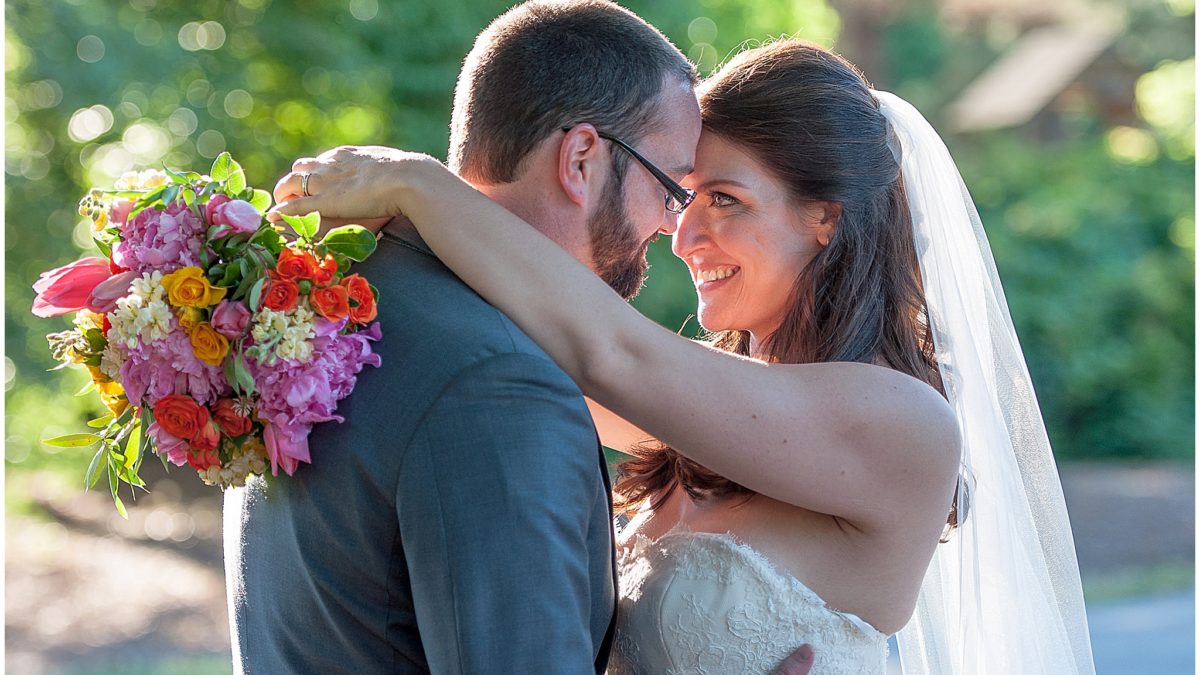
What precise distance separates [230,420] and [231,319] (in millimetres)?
181

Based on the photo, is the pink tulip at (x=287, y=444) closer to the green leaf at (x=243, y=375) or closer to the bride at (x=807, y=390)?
the green leaf at (x=243, y=375)

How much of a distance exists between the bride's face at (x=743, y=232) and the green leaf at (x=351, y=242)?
1.05 m

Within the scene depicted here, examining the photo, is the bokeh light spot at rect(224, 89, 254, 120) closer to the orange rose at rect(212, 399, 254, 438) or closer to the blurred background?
the blurred background

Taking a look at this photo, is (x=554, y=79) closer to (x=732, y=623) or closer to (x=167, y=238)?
(x=167, y=238)

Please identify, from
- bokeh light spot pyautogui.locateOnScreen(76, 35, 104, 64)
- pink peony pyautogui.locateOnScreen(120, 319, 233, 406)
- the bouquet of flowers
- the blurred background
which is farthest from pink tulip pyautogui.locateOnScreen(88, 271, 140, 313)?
bokeh light spot pyautogui.locateOnScreen(76, 35, 104, 64)

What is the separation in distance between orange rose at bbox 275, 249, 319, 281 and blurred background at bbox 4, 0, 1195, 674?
1541 millimetres


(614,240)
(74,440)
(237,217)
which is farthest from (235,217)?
(614,240)

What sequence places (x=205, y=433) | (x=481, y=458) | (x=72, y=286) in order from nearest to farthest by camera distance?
(x=481, y=458), (x=205, y=433), (x=72, y=286)

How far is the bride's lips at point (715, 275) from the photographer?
2904mm

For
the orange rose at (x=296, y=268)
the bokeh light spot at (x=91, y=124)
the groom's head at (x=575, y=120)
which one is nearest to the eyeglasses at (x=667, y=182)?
the groom's head at (x=575, y=120)

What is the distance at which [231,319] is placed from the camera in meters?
1.94

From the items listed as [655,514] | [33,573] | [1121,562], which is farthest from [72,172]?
[1121,562]

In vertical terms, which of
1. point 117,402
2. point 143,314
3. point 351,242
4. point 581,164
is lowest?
point 117,402

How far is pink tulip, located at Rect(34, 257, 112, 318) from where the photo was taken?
2131 millimetres
